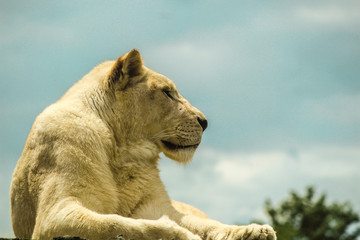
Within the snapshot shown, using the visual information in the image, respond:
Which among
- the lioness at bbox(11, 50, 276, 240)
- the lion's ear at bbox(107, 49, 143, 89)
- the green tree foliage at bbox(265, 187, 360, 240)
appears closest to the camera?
the lioness at bbox(11, 50, 276, 240)

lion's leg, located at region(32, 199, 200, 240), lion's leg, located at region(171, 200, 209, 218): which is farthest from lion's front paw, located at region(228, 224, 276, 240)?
lion's leg, located at region(171, 200, 209, 218)

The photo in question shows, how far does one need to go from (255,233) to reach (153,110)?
1997 mm

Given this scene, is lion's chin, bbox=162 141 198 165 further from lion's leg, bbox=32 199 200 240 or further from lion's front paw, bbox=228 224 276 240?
lion's leg, bbox=32 199 200 240

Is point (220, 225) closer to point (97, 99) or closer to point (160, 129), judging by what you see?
point (160, 129)

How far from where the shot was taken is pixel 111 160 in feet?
19.5

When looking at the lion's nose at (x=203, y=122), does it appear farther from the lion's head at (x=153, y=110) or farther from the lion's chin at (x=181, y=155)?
the lion's chin at (x=181, y=155)

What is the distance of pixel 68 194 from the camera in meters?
5.28

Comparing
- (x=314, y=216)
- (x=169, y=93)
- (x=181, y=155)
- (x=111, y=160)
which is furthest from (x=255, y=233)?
(x=314, y=216)

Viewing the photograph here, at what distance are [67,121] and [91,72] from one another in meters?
1.30

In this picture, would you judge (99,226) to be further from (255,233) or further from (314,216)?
(314,216)

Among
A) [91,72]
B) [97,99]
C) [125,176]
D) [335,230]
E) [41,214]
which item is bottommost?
[41,214]

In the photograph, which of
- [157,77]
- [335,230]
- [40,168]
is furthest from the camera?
[335,230]

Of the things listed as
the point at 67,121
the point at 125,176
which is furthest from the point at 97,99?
the point at 125,176

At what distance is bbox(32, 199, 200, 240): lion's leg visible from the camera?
4766 mm
